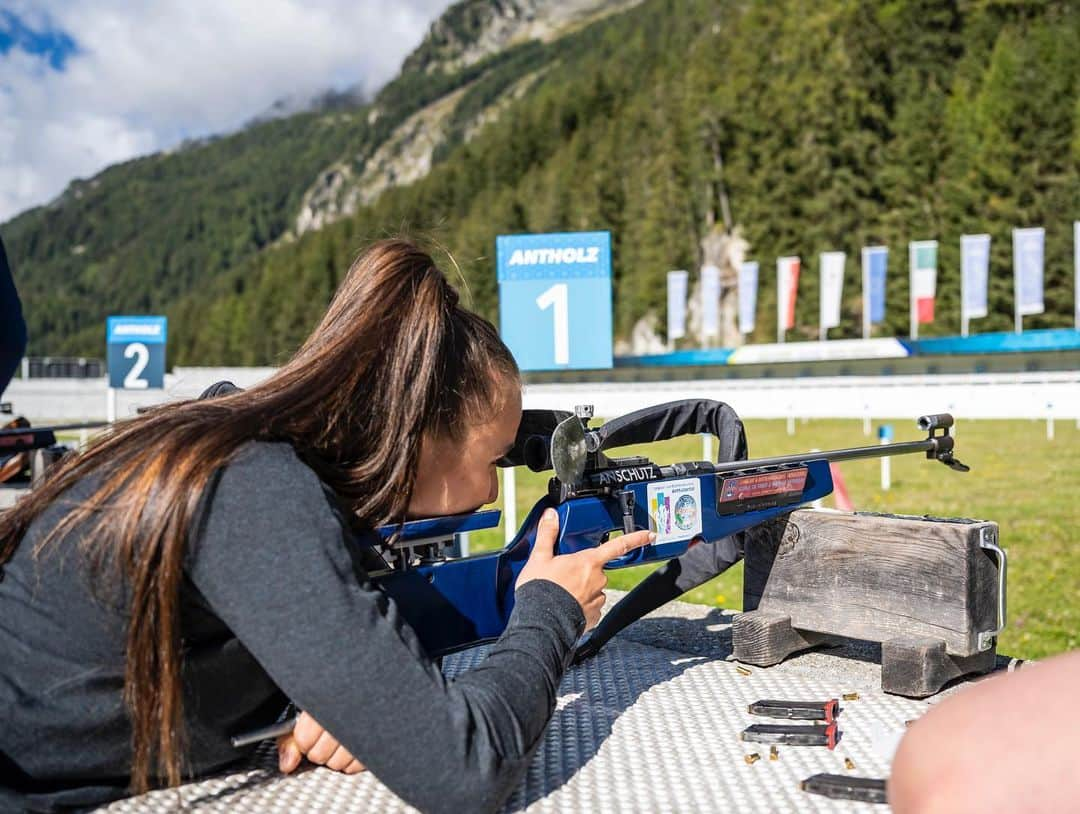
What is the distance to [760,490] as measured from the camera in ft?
9.19

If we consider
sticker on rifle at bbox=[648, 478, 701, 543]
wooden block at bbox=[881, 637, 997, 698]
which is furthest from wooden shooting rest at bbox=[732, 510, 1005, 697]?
sticker on rifle at bbox=[648, 478, 701, 543]

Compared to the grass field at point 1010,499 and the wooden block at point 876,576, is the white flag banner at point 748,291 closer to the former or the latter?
the grass field at point 1010,499

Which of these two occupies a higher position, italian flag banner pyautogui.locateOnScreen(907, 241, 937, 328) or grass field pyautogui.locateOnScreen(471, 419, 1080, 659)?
italian flag banner pyautogui.locateOnScreen(907, 241, 937, 328)

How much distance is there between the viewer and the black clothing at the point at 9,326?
2516 millimetres

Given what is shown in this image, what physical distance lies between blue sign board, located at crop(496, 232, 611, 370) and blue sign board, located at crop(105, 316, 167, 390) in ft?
27.1

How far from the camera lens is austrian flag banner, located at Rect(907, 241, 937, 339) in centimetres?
3086

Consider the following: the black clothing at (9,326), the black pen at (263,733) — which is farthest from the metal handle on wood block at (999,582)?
the black clothing at (9,326)

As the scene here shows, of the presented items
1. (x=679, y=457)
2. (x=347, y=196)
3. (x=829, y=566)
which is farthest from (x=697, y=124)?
(x=347, y=196)

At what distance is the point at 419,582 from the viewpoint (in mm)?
2037

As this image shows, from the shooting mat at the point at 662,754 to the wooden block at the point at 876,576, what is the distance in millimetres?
160

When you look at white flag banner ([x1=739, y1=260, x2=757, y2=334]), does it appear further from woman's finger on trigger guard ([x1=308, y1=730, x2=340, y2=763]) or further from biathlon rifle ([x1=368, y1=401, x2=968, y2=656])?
woman's finger on trigger guard ([x1=308, y1=730, x2=340, y2=763])

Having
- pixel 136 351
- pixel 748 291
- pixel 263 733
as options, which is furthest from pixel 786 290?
pixel 263 733

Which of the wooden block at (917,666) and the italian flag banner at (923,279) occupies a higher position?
the italian flag banner at (923,279)

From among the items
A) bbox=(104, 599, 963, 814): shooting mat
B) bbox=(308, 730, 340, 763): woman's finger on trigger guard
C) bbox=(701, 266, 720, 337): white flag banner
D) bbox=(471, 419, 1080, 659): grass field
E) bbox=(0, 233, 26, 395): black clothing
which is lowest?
bbox=(471, 419, 1080, 659): grass field
